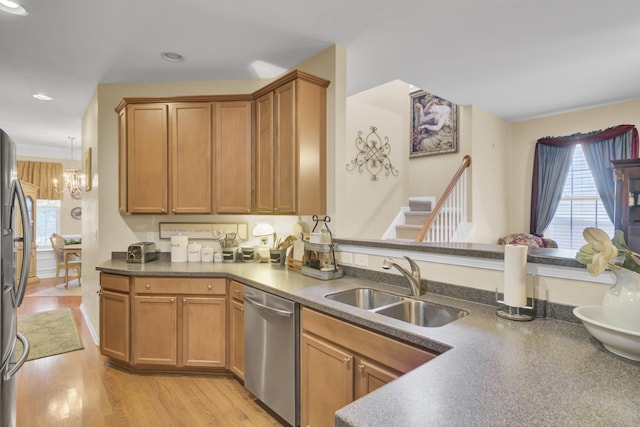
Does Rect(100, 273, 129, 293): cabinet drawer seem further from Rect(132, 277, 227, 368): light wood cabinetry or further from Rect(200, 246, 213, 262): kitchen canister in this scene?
Rect(200, 246, 213, 262): kitchen canister

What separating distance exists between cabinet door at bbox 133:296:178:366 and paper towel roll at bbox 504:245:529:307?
7.85 feet

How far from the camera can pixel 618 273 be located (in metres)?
1.24

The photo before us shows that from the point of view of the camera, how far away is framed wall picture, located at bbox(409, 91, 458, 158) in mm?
5180

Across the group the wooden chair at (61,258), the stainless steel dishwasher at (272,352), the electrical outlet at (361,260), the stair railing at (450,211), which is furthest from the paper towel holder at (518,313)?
the wooden chair at (61,258)

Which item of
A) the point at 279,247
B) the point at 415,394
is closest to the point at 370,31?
the point at 279,247

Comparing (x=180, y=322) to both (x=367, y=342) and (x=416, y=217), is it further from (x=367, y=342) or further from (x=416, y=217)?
(x=416, y=217)

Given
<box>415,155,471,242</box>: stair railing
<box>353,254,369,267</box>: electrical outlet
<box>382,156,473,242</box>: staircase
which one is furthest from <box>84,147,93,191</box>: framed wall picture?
<box>415,155,471,242</box>: stair railing

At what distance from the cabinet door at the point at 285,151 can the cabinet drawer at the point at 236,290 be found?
657 millimetres

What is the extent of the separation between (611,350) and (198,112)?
3225 millimetres

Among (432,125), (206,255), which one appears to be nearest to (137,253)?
(206,255)

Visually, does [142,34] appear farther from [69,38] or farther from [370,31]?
[370,31]

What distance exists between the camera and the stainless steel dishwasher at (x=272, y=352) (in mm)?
2088

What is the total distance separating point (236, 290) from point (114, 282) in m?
1.14

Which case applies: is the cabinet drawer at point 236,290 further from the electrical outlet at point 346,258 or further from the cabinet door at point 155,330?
the electrical outlet at point 346,258
